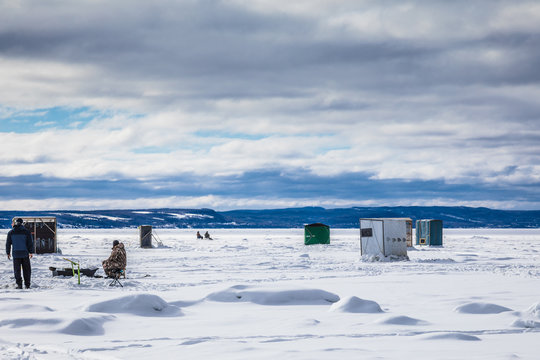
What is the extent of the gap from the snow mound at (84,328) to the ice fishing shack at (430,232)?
41.5 m

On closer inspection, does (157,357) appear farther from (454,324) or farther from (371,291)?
(371,291)

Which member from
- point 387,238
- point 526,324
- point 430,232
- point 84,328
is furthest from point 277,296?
point 430,232

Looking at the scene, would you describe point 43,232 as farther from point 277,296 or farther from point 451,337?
point 451,337

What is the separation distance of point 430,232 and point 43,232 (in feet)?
91.1

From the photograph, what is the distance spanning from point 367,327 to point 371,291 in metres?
6.00

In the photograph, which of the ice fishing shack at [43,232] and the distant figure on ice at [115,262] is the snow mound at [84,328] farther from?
the ice fishing shack at [43,232]

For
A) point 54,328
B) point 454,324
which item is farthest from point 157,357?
point 454,324

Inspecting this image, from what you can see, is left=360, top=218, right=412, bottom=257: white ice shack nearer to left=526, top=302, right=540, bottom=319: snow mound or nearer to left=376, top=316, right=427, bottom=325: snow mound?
left=526, top=302, right=540, bottom=319: snow mound

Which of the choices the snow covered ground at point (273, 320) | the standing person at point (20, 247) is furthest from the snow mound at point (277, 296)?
the standing person at point (20, 247)

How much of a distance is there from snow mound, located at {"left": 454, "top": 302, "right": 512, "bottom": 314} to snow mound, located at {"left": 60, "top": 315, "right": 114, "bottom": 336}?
6229 millimetres

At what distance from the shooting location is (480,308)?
11.8 meters

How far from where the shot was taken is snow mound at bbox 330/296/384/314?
1178 cm

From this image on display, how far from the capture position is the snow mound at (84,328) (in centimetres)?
941

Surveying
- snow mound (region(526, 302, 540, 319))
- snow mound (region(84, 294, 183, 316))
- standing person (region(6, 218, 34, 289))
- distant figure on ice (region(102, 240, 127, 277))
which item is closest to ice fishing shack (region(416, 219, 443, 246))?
distant figure on ice (region(102, 240, 127, 277))
